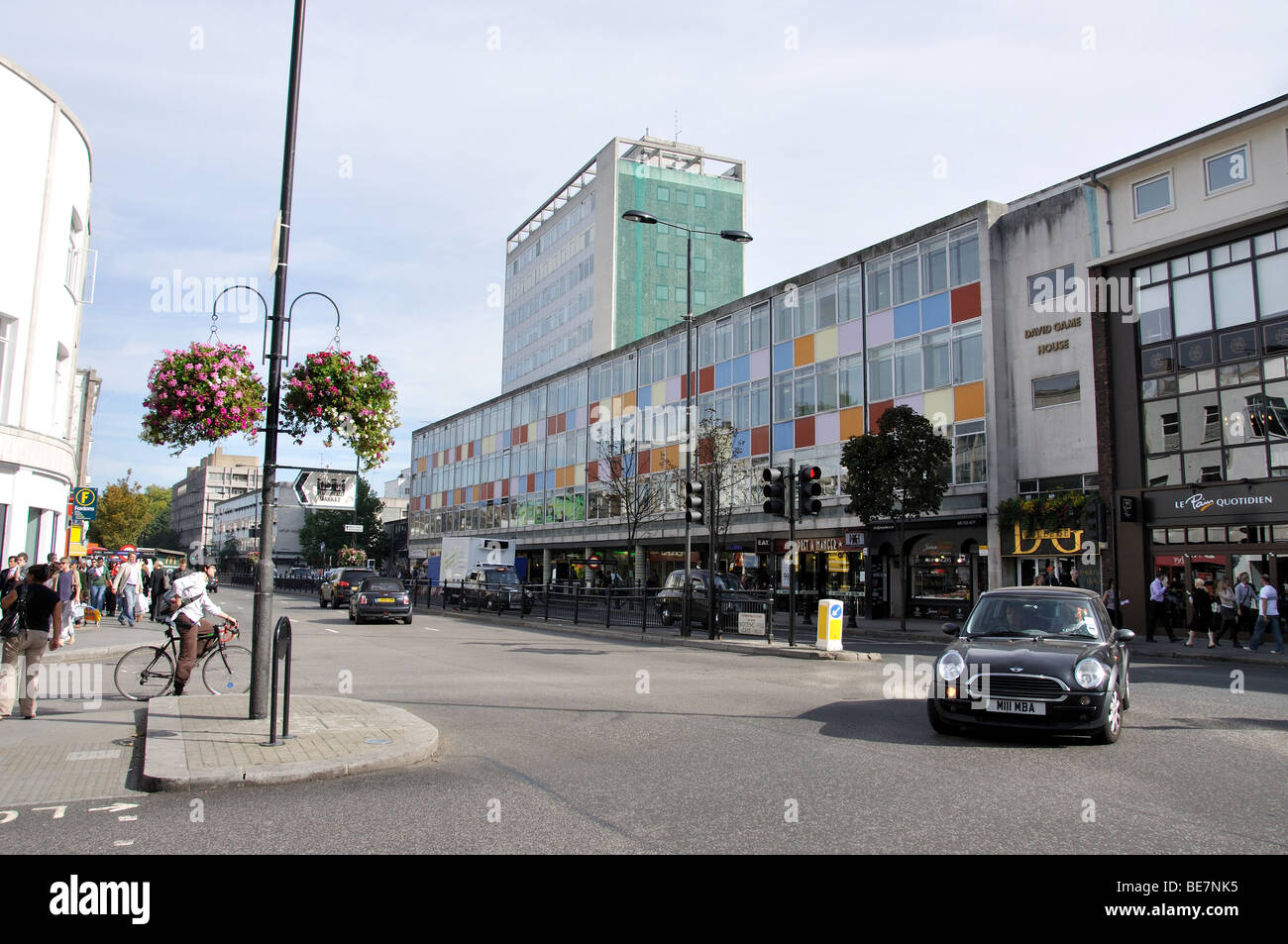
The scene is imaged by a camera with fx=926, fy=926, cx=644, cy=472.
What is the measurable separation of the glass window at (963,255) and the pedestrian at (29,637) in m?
29.6

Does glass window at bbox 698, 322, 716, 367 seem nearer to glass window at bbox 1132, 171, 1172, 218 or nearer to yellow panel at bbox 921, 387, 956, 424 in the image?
yellow panel at bbox 921, 387, 956, 424

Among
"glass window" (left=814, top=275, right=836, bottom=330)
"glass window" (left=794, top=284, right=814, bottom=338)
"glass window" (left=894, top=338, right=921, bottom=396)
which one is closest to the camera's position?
"glass window" (left=894, top=338, right=921, bottom=396)

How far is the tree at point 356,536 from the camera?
4023 inches

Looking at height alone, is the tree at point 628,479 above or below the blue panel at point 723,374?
below

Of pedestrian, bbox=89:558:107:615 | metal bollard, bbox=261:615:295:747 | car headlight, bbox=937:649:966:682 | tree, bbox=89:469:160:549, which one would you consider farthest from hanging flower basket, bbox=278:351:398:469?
tree, bbox=89:469:160:549

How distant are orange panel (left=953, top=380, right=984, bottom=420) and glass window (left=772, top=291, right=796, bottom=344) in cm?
987

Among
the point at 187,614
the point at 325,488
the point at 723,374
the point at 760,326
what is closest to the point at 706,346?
the point at 723,374

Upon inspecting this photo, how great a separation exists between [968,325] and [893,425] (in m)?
5.93

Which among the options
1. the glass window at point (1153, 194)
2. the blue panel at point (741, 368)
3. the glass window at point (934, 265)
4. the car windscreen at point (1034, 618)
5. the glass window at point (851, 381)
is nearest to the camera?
the car windscreen at point (1034, 618)

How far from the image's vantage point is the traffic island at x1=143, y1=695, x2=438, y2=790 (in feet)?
22.7

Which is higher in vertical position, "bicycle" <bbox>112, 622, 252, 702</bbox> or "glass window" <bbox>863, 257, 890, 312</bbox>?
"glass window" <bbox>863, 257, 890, 312</bbox>

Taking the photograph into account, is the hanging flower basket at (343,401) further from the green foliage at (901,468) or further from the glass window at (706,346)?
the glass window at (706,346)

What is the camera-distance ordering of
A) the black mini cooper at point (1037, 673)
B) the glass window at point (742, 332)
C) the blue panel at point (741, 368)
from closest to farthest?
the black mini cooper at point (1037, 673) → the blue panel at point (741, 368) → the glass window at point (742, 332)

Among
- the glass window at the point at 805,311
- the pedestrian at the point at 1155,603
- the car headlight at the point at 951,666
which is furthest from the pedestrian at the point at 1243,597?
the glass window at the point at 805,311
